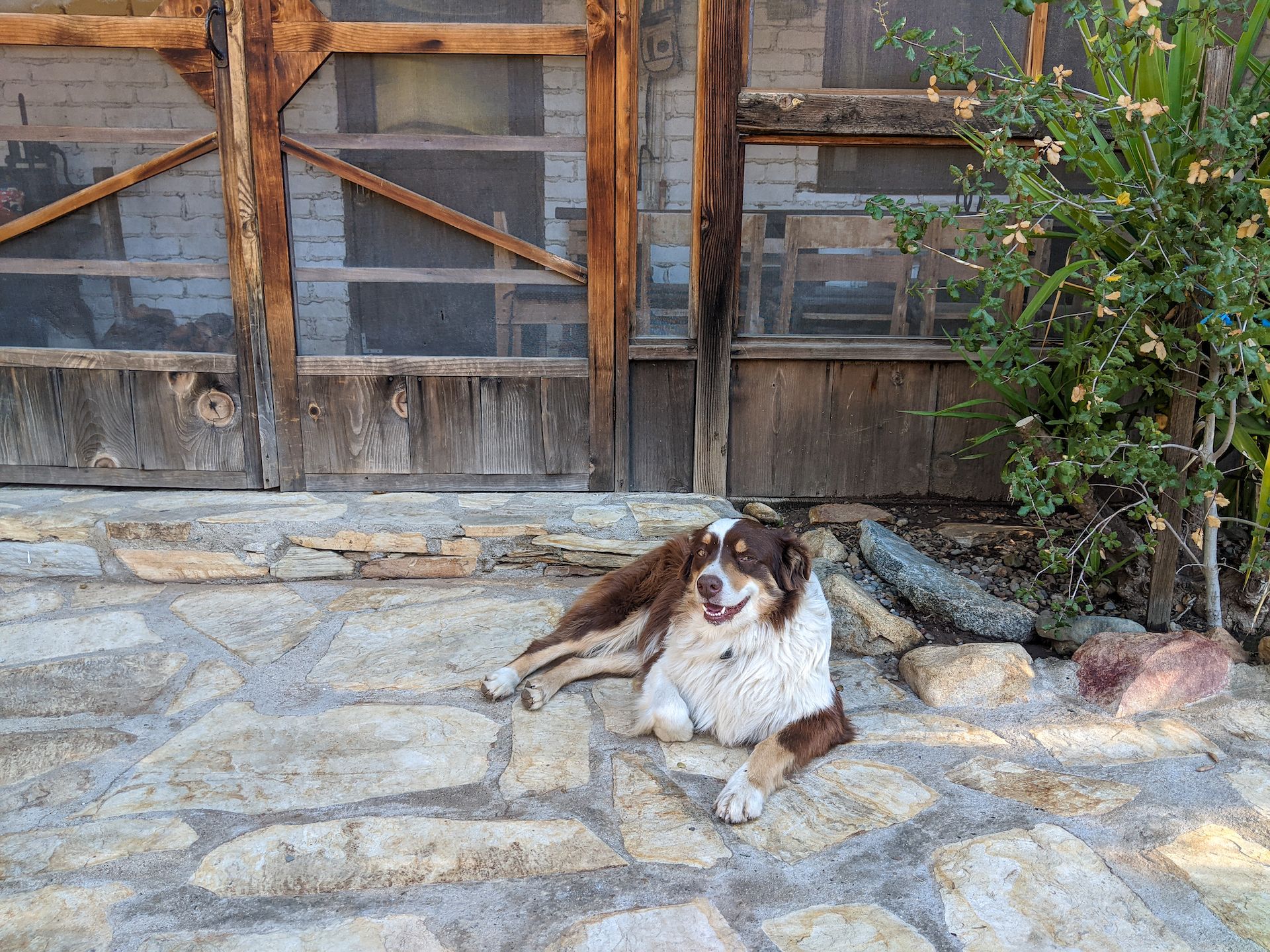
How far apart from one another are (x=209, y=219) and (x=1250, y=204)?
4.30 meters

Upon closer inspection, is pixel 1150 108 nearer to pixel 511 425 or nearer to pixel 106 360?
pixel 511 425

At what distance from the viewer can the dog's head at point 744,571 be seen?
2717mm

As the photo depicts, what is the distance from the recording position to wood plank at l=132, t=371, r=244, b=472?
4.31 m

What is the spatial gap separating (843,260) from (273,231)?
2782mm

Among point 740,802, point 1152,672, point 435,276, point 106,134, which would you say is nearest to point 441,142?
point 435,276

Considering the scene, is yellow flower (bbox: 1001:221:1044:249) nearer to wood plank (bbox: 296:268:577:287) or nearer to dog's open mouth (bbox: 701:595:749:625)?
dog's open mouth (bbox: 701:595:749:625)

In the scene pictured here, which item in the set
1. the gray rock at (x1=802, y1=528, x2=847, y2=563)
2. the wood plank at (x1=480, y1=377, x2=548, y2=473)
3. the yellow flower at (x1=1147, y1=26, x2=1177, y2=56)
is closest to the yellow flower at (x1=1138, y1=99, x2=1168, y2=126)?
the yellow flower at (x1=1147, y1=26, x2=1177, y2=56)

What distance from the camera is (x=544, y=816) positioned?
2.35 m

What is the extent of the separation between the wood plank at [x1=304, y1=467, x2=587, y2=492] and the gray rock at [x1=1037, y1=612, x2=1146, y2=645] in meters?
2.22

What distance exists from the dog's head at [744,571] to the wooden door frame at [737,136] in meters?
1.64

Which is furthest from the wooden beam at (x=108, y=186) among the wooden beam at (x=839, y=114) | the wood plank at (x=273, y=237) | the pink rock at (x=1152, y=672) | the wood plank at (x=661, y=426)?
the pink rock at (x=1152, y=672)

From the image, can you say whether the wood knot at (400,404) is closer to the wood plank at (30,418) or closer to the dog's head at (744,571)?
the wood plank at (30,418)

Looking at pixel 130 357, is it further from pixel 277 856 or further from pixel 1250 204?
pixel 1250 204

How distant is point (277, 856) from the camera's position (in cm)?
215
